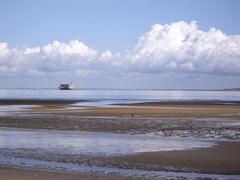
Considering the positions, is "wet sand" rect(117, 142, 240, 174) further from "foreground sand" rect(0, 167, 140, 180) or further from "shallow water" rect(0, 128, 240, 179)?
"foreground sand" rect(0, 167, 140, 180)

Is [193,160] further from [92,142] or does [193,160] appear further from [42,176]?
[92,142]

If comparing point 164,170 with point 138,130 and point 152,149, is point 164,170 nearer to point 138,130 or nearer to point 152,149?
point 152,149

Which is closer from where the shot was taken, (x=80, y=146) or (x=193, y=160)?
→ (x=193, y=160)

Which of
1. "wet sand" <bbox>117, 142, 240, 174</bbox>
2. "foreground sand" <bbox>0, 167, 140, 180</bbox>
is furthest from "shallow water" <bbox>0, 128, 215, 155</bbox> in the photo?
"foreground sand" <bbox>0, 167, 140, 180</bbox>

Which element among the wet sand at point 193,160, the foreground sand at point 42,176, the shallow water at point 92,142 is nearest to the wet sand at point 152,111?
the shallow water at point 92,142

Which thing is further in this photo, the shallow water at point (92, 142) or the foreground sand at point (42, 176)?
the shallow water at point (92, 142)

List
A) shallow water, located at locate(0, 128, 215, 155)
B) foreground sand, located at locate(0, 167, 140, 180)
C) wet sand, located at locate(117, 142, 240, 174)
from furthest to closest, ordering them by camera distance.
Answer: shallow water, located at locate(0, 128, 215, 155), wet sand, located at locate(117, 142, 240, 174), foreground sand, located at locate(0, 167, 140, 180)

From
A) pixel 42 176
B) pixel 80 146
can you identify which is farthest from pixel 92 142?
pixel 42 176

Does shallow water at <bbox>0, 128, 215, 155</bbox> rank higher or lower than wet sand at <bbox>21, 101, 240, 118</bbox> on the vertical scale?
lower

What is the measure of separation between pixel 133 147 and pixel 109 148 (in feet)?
3.73

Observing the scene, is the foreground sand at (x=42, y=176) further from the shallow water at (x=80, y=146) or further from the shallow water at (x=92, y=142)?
the shallow water at (x=92, y=142)

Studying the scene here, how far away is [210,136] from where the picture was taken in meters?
23.9

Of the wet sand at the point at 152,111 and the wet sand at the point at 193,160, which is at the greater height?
the wet sand at the point at 152,111

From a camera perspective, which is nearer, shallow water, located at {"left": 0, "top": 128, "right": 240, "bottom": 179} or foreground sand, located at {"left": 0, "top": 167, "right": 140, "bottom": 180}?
foreground sand, located at {"left": 0, "top": 167, "right": 140, "bottom": 180}
